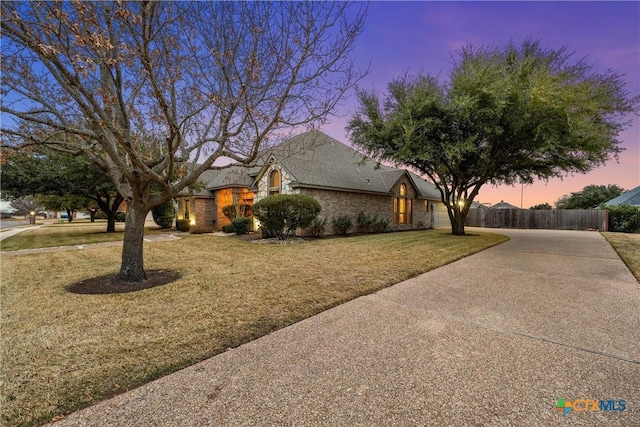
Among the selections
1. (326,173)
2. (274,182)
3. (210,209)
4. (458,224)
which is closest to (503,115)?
(458,224)

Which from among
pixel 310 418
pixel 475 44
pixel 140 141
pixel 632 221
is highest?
pixel 475 44

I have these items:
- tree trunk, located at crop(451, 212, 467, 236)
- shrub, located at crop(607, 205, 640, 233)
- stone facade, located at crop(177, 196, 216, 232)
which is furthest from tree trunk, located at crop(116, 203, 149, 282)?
shrub, located at crop(607, 205, 640, 233)

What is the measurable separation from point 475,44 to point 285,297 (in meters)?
14.8

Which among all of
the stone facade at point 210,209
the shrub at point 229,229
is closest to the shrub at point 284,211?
the shrub at point 229,229

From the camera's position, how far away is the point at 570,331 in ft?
12.0

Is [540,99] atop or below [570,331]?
atop

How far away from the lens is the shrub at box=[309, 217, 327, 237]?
14492 millimetres

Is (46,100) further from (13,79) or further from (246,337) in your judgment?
(246,337)

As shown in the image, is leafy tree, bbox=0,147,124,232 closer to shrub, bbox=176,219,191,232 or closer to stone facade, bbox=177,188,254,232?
shrub, bbox=176,219,191,232

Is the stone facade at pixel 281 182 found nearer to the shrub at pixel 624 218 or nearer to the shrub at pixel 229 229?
the shrub at pixel 229 229


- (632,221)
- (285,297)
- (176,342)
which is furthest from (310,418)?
(632,221)

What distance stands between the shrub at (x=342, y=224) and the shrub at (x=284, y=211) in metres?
2.98

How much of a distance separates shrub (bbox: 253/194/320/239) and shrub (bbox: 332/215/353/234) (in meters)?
2.98

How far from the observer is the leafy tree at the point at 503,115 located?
11.0m
